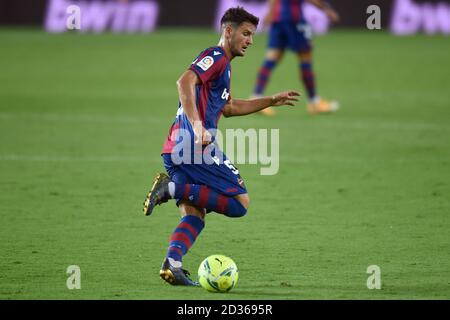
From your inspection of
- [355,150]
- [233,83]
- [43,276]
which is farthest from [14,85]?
[43,276]

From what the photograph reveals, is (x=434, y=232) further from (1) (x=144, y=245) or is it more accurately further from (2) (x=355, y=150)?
(2) (x=355, y=150)

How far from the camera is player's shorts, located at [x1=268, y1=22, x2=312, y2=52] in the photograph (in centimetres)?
1559

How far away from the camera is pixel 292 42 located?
15.7 meters

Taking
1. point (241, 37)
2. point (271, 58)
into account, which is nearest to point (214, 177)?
point (241, 37)

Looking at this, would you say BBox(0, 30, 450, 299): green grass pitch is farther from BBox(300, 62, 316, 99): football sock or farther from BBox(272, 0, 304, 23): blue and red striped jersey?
BBox(272, 0, 304, 23): blue and red striped jersey

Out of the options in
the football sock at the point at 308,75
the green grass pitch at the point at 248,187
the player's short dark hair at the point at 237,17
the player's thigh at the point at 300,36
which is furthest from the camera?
the player's thigh at the point at 300,36

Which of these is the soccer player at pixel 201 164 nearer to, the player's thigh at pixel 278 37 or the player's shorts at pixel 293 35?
the player's shorts at pixel 293 35

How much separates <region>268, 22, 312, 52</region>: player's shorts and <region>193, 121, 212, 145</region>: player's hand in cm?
940

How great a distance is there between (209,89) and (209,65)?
272 millimetres

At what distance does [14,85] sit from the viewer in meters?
18.4

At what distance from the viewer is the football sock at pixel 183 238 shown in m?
6.70

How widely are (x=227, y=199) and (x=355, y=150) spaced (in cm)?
620

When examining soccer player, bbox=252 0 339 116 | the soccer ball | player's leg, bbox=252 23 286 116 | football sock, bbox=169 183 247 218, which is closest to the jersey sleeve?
football sock, bbox=169 183 247 218

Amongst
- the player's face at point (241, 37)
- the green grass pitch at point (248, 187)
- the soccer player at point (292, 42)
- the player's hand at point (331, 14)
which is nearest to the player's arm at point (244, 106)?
the player's face at point (241, 37)
